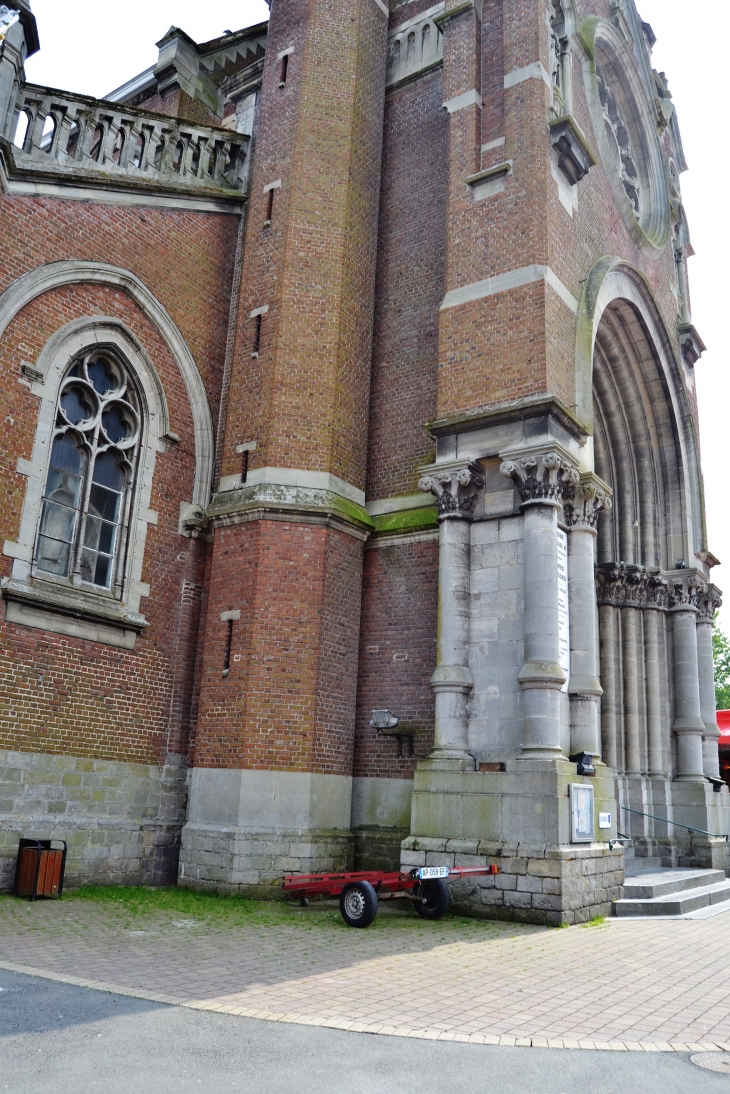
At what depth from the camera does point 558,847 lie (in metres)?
10.1

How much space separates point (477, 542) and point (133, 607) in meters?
4.76

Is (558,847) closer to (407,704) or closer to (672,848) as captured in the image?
(407,704)

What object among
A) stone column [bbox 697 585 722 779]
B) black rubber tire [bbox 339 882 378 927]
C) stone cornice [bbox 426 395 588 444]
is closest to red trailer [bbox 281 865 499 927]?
black rubber tire [bbox 339 882 378 927]

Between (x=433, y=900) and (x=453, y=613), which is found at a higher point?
(x=453, y=613)

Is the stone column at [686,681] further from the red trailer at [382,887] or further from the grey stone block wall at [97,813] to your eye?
the grey stone block wall at [97,813]

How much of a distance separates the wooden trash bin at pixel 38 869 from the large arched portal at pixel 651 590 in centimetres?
976

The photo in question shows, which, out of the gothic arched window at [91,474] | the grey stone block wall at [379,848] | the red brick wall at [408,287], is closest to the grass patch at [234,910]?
the grey stone block wall at [379,848]

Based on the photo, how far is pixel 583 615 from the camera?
12078mm

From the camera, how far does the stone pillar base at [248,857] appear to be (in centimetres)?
1133


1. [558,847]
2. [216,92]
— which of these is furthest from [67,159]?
[558,847]

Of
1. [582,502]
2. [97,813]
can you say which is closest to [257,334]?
[582,502]

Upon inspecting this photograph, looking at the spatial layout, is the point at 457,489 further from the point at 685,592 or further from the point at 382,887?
the point at 685,592

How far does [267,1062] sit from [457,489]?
836cm

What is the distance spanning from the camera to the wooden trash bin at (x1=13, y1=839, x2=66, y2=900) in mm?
10203
